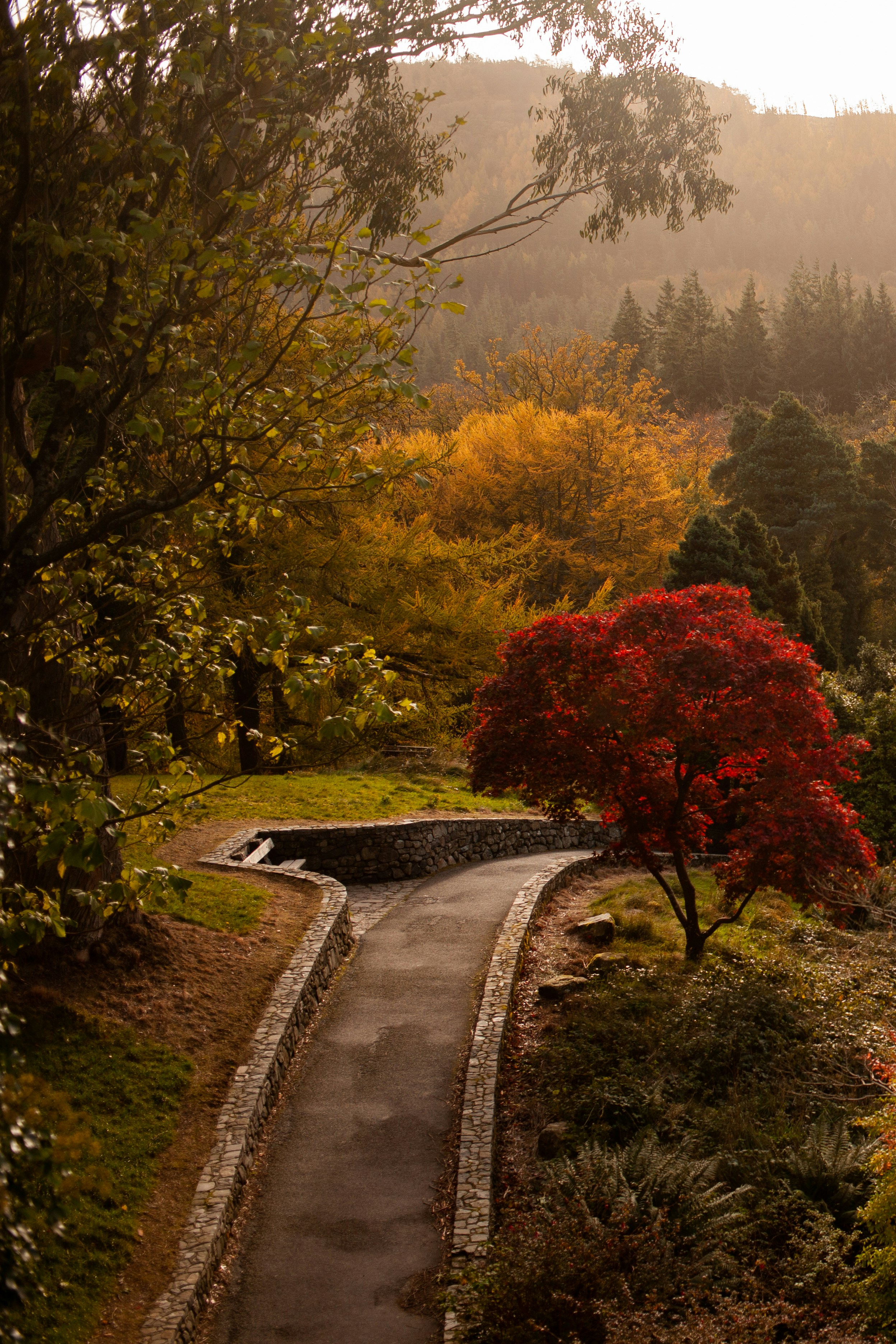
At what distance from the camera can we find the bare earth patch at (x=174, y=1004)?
565 centimetres

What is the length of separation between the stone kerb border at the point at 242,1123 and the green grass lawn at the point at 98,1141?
0.32m

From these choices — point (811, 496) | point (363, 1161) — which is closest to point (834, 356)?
point (811, 496)

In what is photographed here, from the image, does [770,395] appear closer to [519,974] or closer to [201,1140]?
[519,974]

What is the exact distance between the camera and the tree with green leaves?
4.94 meters

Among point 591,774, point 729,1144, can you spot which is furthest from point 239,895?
point 729,1144

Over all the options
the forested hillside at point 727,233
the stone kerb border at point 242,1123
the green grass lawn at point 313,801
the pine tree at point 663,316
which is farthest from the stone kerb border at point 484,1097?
the forested hillside at point 727,233

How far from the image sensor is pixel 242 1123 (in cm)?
696

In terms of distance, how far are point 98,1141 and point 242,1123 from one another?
275cm

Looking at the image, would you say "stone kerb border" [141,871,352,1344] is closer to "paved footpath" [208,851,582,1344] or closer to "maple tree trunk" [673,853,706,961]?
"paved footpath" [208,851,582,1344]

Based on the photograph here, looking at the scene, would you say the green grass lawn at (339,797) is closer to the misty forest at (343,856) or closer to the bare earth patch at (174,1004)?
the misty forest at (343,856)

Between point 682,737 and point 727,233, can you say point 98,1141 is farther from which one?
point 727,233

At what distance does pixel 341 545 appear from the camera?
17.7 metres

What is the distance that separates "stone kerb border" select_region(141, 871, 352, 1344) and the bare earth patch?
0.07 m

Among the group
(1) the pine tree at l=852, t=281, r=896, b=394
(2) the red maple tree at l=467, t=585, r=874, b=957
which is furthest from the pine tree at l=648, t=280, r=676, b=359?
(2) the red maple tree at l=467, t=585, r=874, b=957
